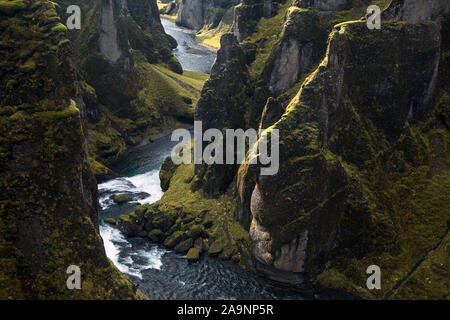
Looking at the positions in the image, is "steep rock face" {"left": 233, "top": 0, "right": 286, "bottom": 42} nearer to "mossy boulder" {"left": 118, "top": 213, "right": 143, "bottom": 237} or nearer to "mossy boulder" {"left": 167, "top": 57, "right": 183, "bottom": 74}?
"mossy boulder" {"left": 118, "top": 213, "right": 143, "bottom": 237}

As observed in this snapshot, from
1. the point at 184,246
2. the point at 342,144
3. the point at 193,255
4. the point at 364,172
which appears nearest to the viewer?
the point at 364,172

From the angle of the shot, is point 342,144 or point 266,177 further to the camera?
point 342,144

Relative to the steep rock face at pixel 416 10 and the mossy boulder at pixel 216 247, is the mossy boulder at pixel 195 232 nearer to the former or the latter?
the mossy boulder at pixel 216 247

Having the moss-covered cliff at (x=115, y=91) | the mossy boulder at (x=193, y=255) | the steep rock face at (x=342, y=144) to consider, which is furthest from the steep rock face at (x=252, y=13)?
the mossy boulder at (x=193, y=255)

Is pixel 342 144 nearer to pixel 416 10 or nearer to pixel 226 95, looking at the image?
pixel 416 10

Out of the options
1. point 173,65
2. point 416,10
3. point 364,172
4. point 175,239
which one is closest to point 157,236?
point 175,239
